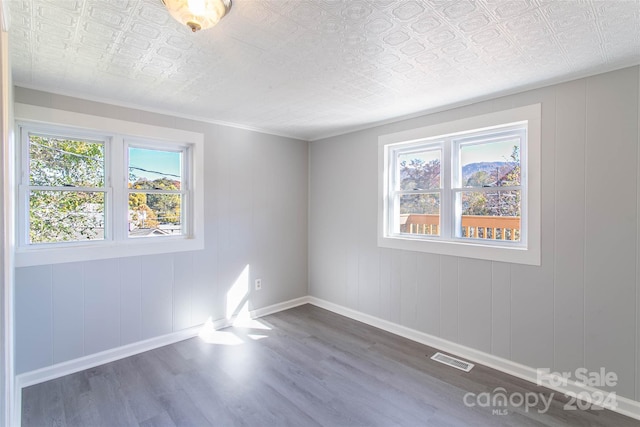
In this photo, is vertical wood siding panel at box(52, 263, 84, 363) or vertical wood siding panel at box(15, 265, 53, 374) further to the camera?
vertical wood siding panel at box(52, 263, 84, 363)

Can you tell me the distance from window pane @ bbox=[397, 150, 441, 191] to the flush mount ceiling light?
2492mm

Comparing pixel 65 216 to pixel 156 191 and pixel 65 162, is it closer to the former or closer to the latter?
pixel 65 162

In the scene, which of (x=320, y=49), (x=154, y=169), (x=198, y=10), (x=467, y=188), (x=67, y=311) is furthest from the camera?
(x=154, y=169)

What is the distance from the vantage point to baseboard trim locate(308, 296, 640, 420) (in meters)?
2.08

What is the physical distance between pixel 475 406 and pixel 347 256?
210cm

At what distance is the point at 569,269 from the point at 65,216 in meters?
4.20

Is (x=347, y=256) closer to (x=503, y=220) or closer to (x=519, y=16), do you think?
(x=503, y=220)

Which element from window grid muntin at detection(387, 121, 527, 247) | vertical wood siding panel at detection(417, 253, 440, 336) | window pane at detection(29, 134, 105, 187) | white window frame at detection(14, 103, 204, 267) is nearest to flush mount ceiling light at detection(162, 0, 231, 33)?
white window frame at detection(14, 103, 204, 267)

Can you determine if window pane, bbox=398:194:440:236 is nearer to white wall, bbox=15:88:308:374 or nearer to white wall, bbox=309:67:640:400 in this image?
white wall, bbox=309:67:640:400

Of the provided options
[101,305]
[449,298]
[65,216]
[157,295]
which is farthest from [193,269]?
[449,298]

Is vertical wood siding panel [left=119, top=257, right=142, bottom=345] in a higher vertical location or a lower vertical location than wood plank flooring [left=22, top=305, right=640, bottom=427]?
higher

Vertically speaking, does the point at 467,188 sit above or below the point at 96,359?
above

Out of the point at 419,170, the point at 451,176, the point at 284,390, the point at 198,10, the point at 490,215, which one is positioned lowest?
the point at 284,390

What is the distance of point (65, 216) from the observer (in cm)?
268
